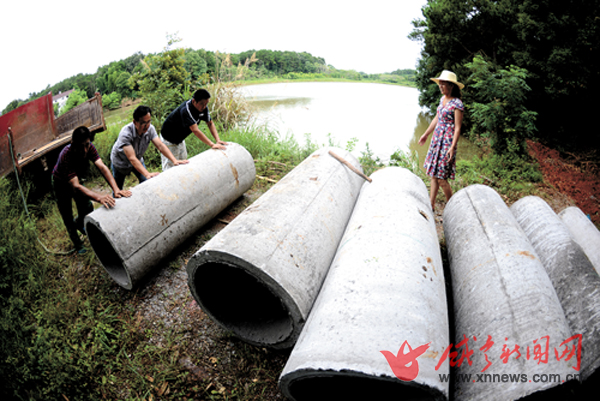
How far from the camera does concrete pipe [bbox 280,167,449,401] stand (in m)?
1.44

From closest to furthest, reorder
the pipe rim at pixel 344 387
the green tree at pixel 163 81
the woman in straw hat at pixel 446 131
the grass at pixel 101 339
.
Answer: the pipe rim at pixel 344 387 < the grass at pixel 101 339 < the woman in straw hat at pixel 446 131 < the green tree at pixel 163 81

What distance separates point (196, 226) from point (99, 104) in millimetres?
3973

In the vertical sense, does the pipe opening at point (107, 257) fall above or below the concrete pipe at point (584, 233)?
below

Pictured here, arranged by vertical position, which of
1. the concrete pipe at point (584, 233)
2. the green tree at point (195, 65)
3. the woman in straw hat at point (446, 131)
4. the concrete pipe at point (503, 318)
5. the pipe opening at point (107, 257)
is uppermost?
the green tree at point (195, 65)

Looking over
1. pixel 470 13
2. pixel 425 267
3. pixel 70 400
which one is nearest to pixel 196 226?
pixel 70 400

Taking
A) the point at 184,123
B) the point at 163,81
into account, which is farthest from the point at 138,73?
the point at 184,123

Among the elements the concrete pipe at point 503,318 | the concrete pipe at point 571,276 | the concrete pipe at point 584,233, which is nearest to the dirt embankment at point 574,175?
the concrete pipe at point 584,233

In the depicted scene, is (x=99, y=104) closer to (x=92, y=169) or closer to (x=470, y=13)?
(x=92, y=169)

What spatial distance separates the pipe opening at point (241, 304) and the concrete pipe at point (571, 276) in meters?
1.83

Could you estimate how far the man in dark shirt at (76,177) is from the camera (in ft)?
10.00

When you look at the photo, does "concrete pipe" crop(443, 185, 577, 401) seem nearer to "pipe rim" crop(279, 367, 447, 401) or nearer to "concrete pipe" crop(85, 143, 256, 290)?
"pipe rim" crop(279, 367, 447, 401)

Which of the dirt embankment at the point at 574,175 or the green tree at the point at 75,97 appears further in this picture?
the green tree at the point at 75,97

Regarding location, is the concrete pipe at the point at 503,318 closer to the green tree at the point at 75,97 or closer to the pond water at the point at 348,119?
the pond water at the point at 348,119

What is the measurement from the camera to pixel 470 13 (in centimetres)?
881
